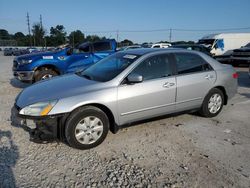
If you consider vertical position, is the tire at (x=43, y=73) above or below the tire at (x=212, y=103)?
above

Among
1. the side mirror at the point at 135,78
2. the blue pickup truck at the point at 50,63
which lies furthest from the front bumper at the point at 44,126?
the blue pickup truck at the point at 50,63

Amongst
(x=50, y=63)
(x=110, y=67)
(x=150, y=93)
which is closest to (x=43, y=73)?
(x=50, y=63)

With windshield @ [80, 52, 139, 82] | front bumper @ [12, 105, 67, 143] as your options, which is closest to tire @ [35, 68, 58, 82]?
windshield @ [80, 52, 139, 82]

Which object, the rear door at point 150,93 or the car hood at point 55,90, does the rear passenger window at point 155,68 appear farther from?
the car hood at point 55,90

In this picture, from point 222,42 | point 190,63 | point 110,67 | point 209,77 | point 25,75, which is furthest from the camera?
point 222,42

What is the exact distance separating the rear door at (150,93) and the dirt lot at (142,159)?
434 mm

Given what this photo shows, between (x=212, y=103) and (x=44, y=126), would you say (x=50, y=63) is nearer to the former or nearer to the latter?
(x=44, y=126)

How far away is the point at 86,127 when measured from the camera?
3.48 m

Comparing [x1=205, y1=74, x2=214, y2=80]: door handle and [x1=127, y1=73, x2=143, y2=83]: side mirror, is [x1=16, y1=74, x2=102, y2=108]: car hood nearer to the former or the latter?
[x1=127, y1=73, x2=143, y2=83]: side mirror

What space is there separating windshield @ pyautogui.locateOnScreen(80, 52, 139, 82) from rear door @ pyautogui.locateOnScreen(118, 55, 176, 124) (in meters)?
0.25

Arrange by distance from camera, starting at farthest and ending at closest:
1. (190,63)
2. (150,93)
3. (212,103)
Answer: (212,103) → (190,63) → (150,93)

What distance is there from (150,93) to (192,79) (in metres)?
1.05

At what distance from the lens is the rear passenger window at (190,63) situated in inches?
171

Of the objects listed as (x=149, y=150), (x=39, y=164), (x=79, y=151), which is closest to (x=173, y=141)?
(x=149, y=150)
